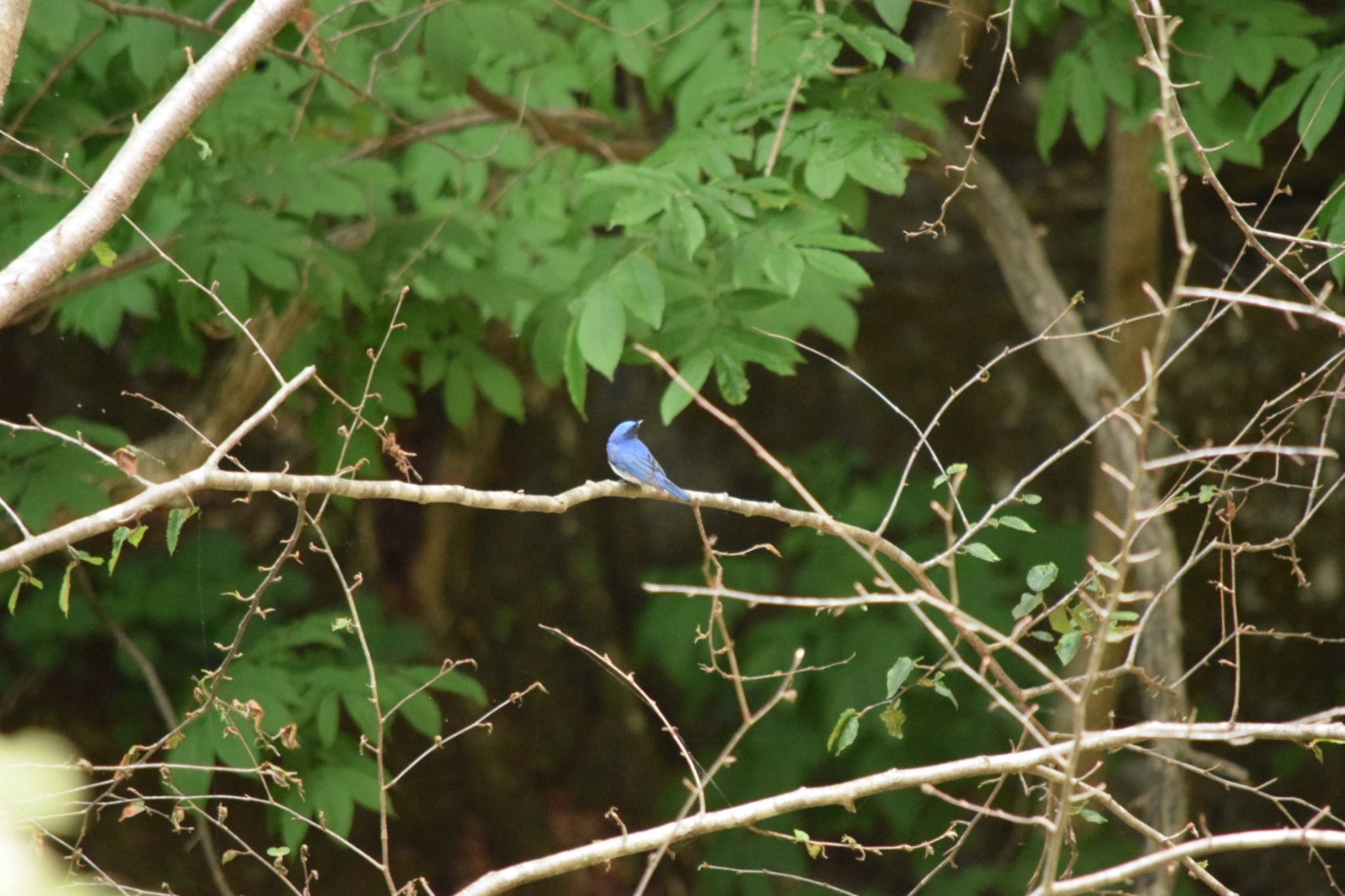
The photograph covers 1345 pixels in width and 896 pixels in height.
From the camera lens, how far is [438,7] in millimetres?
3266

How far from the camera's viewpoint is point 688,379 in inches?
115

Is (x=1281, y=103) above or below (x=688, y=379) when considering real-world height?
above

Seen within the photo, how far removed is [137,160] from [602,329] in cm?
103

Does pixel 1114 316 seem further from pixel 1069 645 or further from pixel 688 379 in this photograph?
pixel 1069 645

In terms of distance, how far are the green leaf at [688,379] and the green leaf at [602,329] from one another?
0.15 metres

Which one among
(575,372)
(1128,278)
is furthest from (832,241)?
(1128,278)

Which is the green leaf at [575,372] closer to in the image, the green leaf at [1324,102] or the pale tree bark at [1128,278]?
the green leaf at [1324,102]

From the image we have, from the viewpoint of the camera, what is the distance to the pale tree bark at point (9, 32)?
2.30 m

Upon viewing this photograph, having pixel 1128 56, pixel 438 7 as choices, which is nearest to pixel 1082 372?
pixel 1128 56

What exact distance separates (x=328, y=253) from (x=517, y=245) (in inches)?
34.4

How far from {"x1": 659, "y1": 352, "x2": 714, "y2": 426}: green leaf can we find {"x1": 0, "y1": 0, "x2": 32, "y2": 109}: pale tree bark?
1.43m

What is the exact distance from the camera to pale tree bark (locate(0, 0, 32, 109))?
2.30 m

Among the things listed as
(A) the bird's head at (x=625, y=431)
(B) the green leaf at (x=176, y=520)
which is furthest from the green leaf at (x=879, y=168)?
(B) the green leaf at (x=176, y=520)

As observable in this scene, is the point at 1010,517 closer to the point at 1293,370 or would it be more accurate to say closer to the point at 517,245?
the point at 517,245
